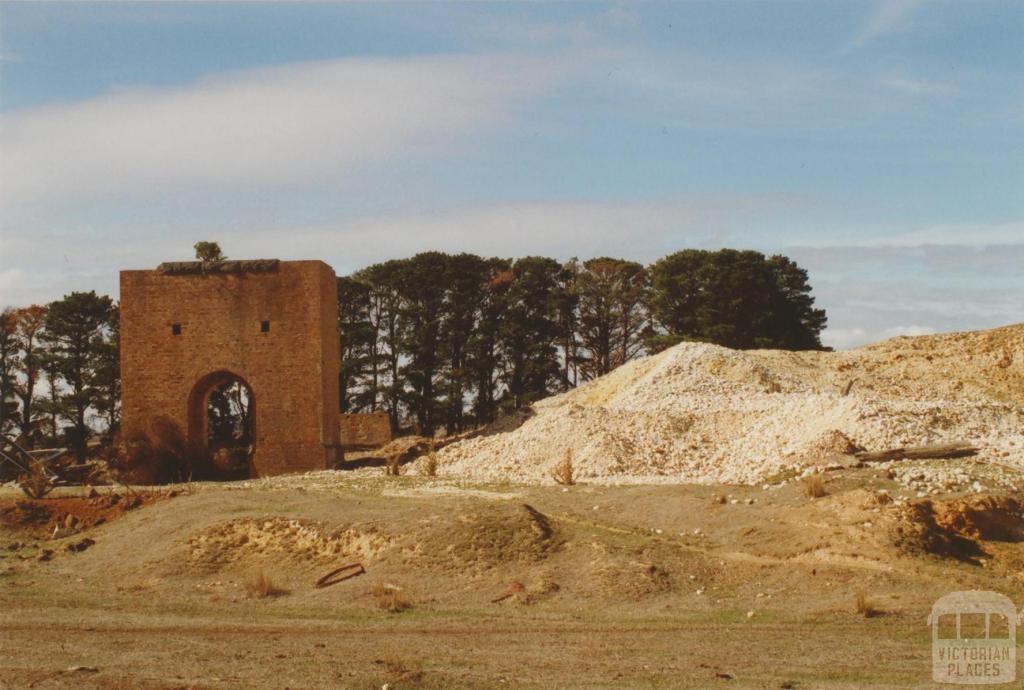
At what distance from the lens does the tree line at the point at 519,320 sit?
36.8m

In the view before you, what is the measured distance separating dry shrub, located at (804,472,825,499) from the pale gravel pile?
1687 millimetres

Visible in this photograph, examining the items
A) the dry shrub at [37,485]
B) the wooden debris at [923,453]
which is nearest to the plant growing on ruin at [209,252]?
the dry shrub at [37,485]

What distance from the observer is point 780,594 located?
476 inches

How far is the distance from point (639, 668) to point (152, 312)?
19.4 m

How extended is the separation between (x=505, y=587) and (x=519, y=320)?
24674mm

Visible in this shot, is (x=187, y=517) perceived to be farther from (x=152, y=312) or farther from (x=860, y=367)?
(x=860, y=367)

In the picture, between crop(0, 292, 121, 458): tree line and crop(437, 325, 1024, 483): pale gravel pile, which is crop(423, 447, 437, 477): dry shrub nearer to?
crop(437, 325, 1024, 483): pale gravel pile

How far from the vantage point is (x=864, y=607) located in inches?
438


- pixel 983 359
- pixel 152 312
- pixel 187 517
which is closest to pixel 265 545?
pixel 187 517

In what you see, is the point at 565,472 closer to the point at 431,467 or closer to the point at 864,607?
the point at 431,467

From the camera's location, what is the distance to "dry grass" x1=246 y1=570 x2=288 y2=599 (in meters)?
12.9

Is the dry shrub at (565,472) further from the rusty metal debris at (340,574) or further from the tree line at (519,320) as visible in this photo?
the tree line at (519,320)

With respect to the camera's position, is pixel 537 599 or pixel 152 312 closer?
pixel 537 599

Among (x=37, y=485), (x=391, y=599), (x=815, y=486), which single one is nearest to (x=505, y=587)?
(x=391, y=599)
